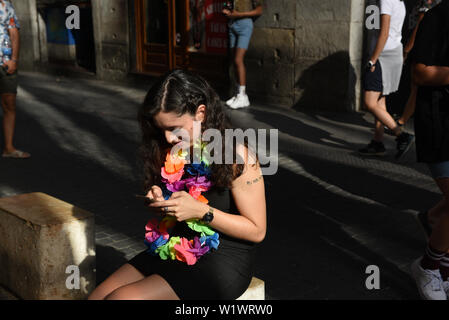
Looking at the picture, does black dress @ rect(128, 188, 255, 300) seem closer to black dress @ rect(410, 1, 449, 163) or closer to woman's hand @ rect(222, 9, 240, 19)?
black dress @ rect(410, 1, 449, 163)

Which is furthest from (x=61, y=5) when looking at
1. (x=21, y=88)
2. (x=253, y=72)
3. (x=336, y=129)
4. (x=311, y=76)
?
(x=336, y=129)

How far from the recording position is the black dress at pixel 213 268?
2.36 metres

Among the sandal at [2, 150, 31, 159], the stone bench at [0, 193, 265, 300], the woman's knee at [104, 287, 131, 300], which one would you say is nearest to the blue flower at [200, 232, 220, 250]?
the woman's knee at [104, 287, 131, 300]

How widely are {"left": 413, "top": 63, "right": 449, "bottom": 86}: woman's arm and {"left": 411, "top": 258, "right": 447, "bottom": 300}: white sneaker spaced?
986 millimetres

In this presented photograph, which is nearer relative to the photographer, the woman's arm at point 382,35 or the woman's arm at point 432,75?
the woman's arm at point 432,75

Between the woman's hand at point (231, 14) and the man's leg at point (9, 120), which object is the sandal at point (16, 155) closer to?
the man's leg at point (9, 120)

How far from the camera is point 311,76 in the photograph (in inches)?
355

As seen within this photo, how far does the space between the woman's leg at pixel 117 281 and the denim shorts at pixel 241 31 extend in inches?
284

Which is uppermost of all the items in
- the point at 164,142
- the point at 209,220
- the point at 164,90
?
the point at 164,90

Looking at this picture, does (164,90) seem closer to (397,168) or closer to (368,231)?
(368,231)

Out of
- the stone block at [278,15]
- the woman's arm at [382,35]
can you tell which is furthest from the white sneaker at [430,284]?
the stone block at [278,15]

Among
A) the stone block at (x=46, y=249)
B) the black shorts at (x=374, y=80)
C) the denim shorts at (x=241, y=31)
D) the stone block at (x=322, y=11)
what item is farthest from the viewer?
the denim shorts at (x=241, y=31)

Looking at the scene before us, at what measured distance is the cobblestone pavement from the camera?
12.1ft

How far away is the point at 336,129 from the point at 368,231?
3.59 meters
